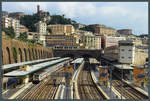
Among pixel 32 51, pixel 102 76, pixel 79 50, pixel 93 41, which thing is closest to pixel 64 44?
pixel 79 50

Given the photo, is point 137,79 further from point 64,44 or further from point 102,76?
point 64,44

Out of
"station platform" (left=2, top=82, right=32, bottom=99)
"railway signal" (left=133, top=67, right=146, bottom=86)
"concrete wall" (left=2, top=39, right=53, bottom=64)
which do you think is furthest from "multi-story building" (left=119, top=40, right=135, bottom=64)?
"concrete wall" (left=2, top=39, right=53, bottom=64)

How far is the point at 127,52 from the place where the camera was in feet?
245

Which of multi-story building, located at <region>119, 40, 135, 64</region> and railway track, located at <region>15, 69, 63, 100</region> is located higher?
multi-story building, located at <region>119, 40, 135, 64</region>

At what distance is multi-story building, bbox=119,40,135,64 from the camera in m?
73.8

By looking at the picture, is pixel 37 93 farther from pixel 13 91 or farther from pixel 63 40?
pixel 63 40

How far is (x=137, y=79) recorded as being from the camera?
4291cm

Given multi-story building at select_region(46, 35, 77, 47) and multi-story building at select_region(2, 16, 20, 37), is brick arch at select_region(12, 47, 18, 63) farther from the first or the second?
multi-story building at select_region(46, 35, 77, 47)

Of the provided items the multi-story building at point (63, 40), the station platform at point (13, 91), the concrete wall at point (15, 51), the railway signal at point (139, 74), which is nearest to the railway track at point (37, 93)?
the station platform at point (13, 91)

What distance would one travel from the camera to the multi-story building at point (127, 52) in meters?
73.8

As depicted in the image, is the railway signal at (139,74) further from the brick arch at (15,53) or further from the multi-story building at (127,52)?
the brick arch at (15,53)

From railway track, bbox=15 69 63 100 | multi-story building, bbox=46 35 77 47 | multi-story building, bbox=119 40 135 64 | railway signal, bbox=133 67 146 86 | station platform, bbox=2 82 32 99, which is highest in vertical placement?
multi-story building, bbox=46 35 77 47

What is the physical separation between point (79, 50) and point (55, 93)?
117 m

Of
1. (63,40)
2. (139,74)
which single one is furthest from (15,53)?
(63,40)
